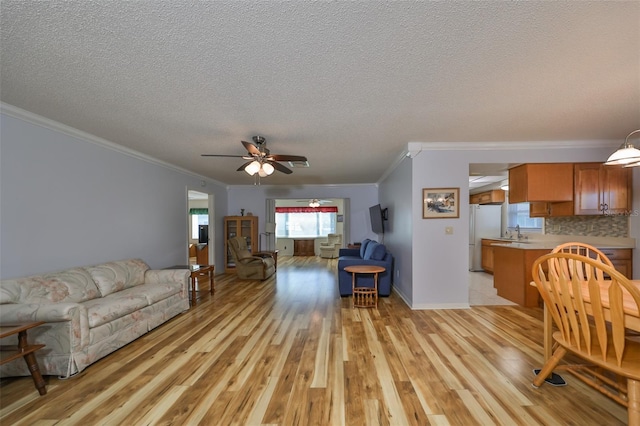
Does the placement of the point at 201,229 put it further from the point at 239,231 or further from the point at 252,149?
the point at 252,149

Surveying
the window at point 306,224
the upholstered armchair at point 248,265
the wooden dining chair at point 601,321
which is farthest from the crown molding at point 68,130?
the window at point 306,224

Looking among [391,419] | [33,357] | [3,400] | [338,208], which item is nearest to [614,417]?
[391,419]

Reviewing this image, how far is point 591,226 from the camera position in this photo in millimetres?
4090

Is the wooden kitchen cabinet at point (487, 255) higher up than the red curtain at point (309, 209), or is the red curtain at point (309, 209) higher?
the red curtain at point (309, 209)

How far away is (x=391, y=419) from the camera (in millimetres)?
1633

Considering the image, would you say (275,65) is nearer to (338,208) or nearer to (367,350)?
(367,350)

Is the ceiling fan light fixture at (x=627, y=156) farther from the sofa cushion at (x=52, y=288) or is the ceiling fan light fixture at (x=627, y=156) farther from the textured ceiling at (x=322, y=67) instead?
the sofa cushion at (x=52, y=288)

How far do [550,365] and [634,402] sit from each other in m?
0.52

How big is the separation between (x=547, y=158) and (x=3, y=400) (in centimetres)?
627

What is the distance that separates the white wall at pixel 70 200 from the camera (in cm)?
242

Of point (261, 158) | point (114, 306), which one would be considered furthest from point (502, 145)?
point (114, 306)

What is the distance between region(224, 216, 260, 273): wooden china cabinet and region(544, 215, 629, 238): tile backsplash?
6533 millimetres

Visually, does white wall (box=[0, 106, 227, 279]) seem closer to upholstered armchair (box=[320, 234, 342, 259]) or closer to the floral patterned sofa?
the floral patterned sofa

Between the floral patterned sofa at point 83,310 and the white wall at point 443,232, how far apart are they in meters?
3.49
